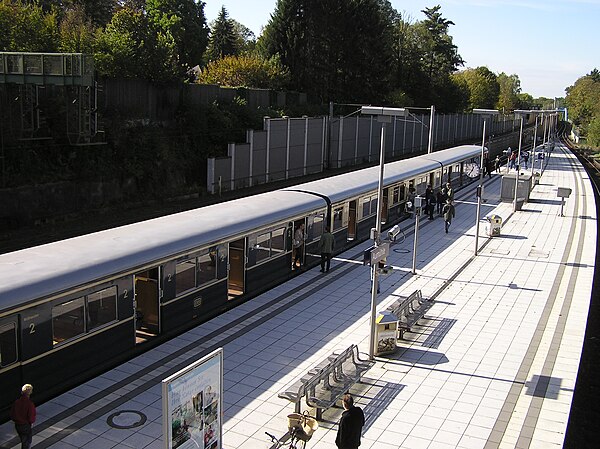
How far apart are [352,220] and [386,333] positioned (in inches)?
440

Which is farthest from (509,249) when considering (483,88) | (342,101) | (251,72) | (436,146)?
(483,88)

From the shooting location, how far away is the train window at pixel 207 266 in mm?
16369

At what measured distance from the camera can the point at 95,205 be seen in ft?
101

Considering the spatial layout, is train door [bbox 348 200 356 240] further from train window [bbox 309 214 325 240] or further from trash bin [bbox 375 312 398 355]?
trash bin [bbox 375 312 398 355]

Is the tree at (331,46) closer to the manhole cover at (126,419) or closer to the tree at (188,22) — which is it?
the tree at (188,22)

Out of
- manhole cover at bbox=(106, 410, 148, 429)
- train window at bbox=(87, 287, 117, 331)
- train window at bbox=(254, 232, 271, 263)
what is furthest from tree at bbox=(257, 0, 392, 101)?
manhole cover at bbox=(106, 410, 148, 429)

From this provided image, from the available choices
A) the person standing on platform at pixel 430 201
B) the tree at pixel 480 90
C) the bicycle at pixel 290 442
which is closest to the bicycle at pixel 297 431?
the bicycle at pixel 290 442

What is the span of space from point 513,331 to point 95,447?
11.2m

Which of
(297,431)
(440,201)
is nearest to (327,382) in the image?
(297,431)

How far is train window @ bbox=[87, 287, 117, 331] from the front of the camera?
42.8 feet

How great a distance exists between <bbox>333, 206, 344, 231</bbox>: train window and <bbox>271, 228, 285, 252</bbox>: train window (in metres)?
3.60

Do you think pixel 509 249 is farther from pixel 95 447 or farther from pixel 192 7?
pixel 192 7

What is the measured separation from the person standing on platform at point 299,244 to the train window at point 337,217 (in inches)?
93.4

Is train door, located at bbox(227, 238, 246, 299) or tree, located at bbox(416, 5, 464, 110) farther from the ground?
tree, located at bbox(416, 5, 464, 110)
